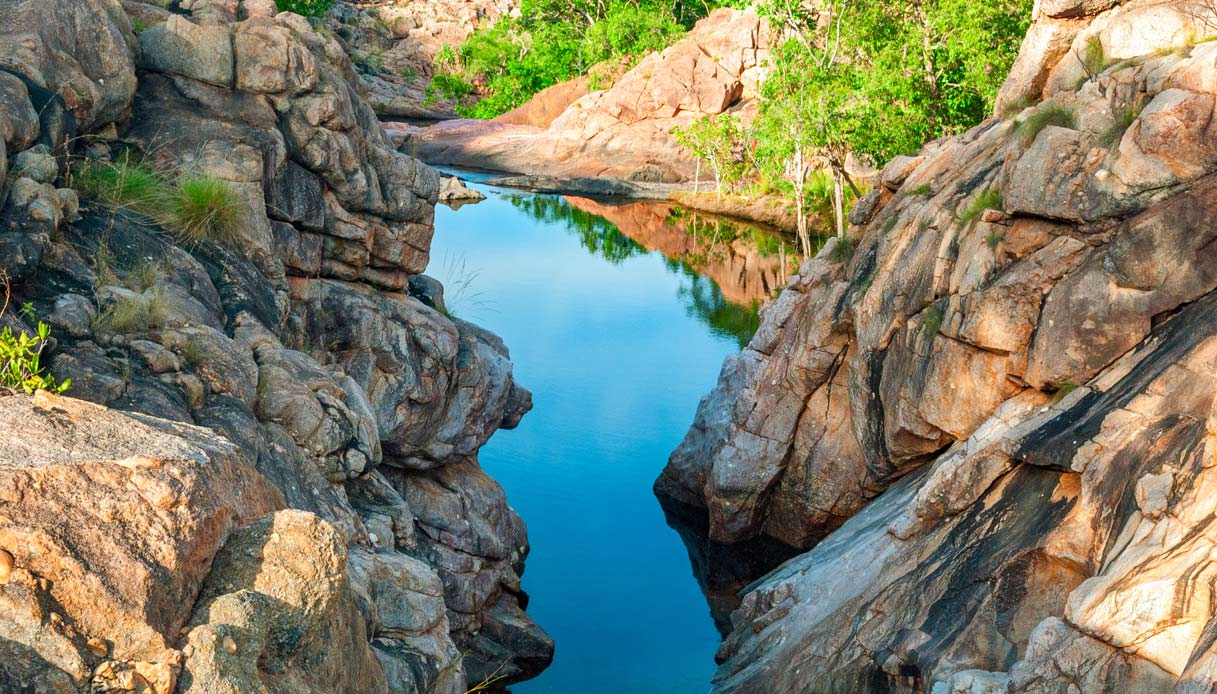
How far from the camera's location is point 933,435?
13680mm

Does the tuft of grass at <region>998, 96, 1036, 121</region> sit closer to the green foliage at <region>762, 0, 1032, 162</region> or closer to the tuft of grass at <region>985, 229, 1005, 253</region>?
the tuft of grass at <region>985, 229, 1005, 253</region>

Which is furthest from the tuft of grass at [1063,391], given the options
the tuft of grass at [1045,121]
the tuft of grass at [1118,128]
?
the tuft of grass at [1045,121]

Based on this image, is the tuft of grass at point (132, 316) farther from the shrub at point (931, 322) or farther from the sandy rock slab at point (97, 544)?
the shrub at point (931, 322)

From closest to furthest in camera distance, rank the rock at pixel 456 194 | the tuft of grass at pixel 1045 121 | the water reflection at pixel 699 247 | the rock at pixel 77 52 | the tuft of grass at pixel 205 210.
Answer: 1. the rock at pixel 77 52
2. the tuft of grass at pixel 205 210
3. the tuft of grass at pixel 1045 121
4. the water reflection at pixel 699 247
5. the rock at pixel 456 194

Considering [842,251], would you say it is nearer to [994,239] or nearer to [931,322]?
[931,322]

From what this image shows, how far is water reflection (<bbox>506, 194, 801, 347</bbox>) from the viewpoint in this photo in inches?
1284

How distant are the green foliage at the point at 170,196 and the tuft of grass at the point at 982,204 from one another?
8001 mm

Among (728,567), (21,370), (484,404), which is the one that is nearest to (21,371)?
(21,370)

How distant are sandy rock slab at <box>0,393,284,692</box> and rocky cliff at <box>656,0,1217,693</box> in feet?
19.0

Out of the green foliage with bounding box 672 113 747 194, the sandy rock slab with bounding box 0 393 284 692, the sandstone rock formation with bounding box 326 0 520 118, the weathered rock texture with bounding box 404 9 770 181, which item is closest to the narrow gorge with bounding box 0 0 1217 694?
the sandy rock slab with bounding box 0 393 284 692

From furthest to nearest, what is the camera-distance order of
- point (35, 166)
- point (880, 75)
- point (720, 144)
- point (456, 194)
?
point (456, 194) < point (720, 144) < point (880, 75) < point (35, 166)

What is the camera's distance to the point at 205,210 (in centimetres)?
1078

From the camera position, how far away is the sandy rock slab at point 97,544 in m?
4.29

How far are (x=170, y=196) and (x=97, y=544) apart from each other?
6622mm
